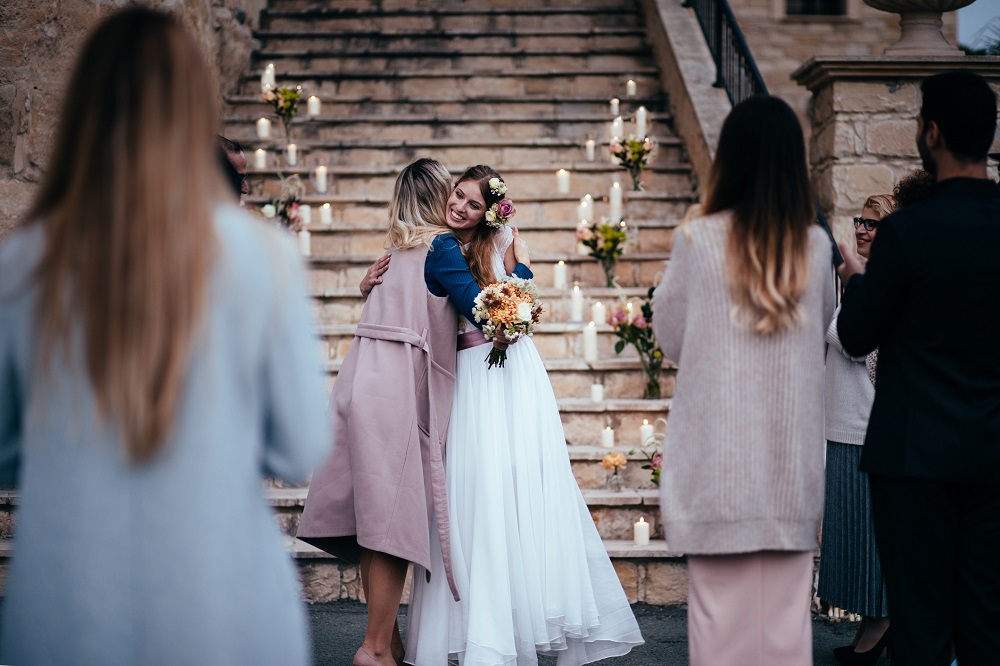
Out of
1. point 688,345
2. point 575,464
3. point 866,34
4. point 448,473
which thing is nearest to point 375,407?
point 448,473

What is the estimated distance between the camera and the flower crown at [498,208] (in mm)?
3850

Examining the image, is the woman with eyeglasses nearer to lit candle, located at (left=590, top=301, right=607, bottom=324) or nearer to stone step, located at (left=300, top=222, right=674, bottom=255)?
lit candle, located at (left=590, top=301, right=607, bottom=324)

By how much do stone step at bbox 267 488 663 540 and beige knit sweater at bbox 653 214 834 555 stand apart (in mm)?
2614

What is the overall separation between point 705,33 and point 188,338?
785 centimetres

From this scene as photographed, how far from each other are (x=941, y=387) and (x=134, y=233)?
2024 millimetres

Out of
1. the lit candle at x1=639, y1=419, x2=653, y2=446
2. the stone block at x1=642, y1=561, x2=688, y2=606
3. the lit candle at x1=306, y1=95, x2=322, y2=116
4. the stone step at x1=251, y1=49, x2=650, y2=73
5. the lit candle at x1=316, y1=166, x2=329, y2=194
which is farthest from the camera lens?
the stone step at x1=251, y1=49, x2=650, y2=73

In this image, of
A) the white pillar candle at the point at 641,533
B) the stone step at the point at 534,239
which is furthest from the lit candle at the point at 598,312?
the white pillar candle at the point at 641,533

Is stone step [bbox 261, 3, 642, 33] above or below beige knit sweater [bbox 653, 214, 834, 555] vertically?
above

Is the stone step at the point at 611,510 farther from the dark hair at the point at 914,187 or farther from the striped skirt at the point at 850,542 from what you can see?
the dark hair at the point at 914,187

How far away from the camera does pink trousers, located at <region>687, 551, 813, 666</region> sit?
2500mm

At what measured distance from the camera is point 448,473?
12.5 ft

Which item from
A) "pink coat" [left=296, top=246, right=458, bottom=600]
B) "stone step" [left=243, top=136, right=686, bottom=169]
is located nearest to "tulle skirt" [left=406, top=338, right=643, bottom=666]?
"pink coat" [left=296, top=246, right=458, bottom=600]

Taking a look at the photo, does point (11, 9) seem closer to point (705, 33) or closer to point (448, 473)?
point (448, 473)

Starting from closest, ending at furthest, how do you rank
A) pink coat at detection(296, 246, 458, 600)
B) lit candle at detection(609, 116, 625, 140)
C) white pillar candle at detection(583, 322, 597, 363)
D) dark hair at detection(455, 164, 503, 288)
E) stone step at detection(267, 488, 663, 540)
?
pink coat at detection(296, 246, 458, 600) → dark hair at detection(455, 164, 503, 288) → stone step at detection(267, 488, 663, 540) → white pillar candle at detection(583, 322, 597, 363) → lit candle at detection(609, 116, 625, 140)
